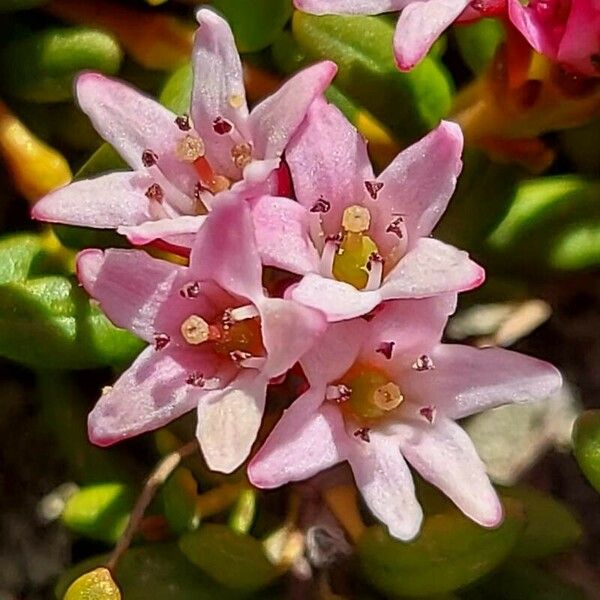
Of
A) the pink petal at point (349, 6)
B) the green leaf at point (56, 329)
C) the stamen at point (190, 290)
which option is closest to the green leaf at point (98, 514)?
the green leaf at point (56, 329)

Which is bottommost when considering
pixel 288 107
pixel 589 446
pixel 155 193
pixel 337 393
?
pixel 589 446

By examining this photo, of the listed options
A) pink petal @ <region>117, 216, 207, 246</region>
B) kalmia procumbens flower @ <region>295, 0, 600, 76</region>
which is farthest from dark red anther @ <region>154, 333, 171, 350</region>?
kalmia procumbens flower @ <region>295, 0, 600, 76</region>

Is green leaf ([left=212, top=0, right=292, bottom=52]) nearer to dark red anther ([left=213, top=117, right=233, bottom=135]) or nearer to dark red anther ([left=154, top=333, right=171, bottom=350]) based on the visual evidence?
dark red anther ([left=213, top=117, right=233, bottom=135])

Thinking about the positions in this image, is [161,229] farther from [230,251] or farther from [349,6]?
[349,6]

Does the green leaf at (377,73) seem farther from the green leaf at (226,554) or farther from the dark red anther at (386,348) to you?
the green leaf at (226,554)

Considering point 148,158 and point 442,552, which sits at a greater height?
point 148,158

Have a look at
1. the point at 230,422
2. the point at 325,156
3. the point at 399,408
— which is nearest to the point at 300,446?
the point at 230,422
